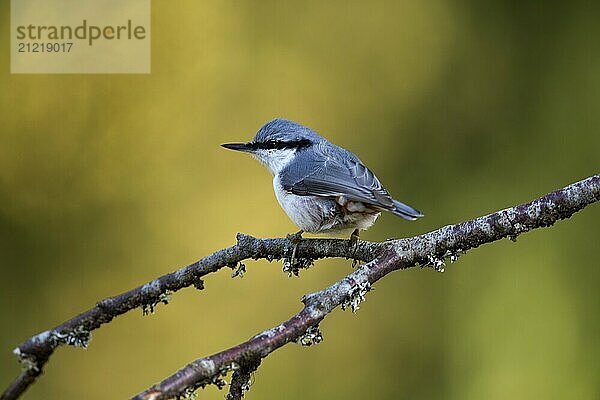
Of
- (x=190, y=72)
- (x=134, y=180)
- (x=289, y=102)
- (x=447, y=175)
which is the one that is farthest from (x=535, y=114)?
(x=134, y=180)

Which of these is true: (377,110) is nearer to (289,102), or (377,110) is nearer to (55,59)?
(289,102)

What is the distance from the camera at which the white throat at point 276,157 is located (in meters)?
2.14

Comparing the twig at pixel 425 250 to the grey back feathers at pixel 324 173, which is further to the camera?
the grey back feathers at pixel 324 173

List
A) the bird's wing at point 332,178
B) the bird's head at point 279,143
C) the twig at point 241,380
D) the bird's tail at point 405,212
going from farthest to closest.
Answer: the bird's head at point 279,143 → the bird's wing at point 332,178 → the bird's tail at point 405,212 → the twig at point 241,380

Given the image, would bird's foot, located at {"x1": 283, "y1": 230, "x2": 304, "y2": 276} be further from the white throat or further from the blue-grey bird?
the white throat

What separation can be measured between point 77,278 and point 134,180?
55 cm

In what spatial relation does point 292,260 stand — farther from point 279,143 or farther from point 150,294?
point 279,143

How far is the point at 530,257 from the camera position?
10.7 ft

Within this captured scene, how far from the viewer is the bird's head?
83.7 inches

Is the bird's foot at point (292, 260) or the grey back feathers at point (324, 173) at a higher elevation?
the grey back feathers at point (324, 173)

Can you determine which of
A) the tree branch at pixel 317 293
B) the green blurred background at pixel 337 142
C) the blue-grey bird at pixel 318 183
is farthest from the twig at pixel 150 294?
the green blurred background at pixel 337 142

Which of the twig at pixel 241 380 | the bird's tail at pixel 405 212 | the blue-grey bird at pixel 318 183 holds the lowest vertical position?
the twig at pixel 241 380

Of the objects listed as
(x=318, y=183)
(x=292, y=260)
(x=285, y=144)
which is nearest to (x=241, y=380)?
(x=292, y=260)

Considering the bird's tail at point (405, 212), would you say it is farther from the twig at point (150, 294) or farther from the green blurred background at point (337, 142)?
the green blurred background at point (337, 142)
